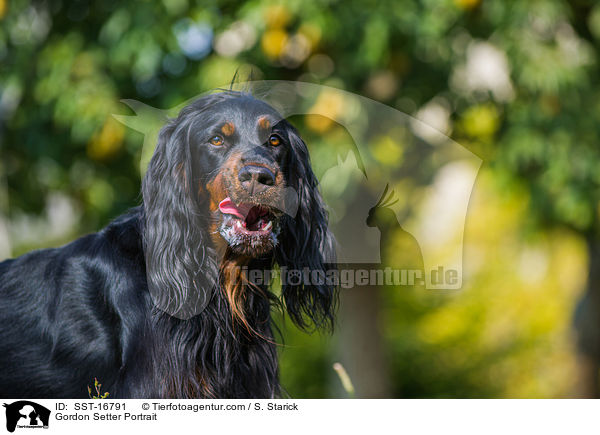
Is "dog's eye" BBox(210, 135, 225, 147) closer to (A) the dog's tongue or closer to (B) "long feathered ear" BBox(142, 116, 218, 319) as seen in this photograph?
(B) "long feathered ear" BBox(142, 116, 218, 319)

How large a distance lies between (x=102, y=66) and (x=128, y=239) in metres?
2.84

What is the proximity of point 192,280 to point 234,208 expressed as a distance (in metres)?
0.32

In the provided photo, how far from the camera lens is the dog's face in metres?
1.79

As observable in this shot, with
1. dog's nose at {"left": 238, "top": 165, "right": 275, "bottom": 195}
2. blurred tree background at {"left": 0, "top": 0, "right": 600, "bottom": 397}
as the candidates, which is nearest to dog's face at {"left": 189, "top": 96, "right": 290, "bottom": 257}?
dog's nose at {"left": 238, "top": 165, "right": 275, "bottom": 195}

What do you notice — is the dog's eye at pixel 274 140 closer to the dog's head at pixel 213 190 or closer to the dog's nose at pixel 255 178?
the dog's head at pixel 213 190

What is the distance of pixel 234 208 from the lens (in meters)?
1.81

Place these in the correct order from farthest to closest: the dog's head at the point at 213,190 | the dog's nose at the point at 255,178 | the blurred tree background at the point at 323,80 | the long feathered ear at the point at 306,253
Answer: the blurred tree background at the point at 323,80, the long feathered ear at the point at 306,253, the dog's head at the point at 213,190, the dog's nose at the point at 255,178

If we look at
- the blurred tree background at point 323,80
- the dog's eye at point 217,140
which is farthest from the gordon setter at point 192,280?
the blurred tree background at point 323,80

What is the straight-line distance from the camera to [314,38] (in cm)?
Result: 450

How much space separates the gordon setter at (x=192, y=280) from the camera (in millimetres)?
1906

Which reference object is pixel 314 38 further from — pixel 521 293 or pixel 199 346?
pixel 521 293
